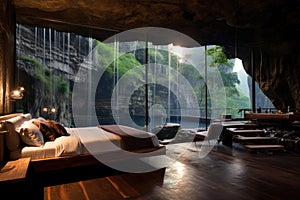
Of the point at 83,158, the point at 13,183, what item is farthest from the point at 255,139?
the point at 13,183

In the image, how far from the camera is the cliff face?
502 centimetres

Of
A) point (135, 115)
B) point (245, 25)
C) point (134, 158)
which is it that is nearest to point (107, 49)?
point (135, 115)

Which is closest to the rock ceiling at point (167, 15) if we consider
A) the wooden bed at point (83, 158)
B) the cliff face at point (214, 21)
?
the cliff face at point (214, 21)

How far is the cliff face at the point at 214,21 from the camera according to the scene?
16.5ft

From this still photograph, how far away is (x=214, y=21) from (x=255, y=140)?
3802 millimetres

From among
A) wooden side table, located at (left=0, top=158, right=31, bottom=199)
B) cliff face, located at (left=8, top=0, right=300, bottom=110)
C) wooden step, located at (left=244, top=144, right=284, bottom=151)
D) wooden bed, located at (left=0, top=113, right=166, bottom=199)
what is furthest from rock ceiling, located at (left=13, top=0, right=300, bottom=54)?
wooden side table, located at (left=0, top=158, right=31, bottom=199)

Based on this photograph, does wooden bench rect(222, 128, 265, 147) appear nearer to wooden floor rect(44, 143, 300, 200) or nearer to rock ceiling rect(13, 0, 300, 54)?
wooden floor rect(44, 143, 300, 200)

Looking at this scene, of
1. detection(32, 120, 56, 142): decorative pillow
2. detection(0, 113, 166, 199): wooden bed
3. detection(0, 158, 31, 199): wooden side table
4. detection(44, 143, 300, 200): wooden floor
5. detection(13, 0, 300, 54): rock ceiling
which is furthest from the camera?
detection(13, 0, 300, 54): rock ceiling

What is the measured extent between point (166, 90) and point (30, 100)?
844 centimetres

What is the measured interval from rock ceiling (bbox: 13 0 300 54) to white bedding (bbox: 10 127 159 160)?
3.26 m

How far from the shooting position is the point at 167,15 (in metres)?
5.50

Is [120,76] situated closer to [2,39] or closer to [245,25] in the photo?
[245,25]

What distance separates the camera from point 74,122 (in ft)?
38.5

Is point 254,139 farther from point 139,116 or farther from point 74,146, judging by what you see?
point 139,116
